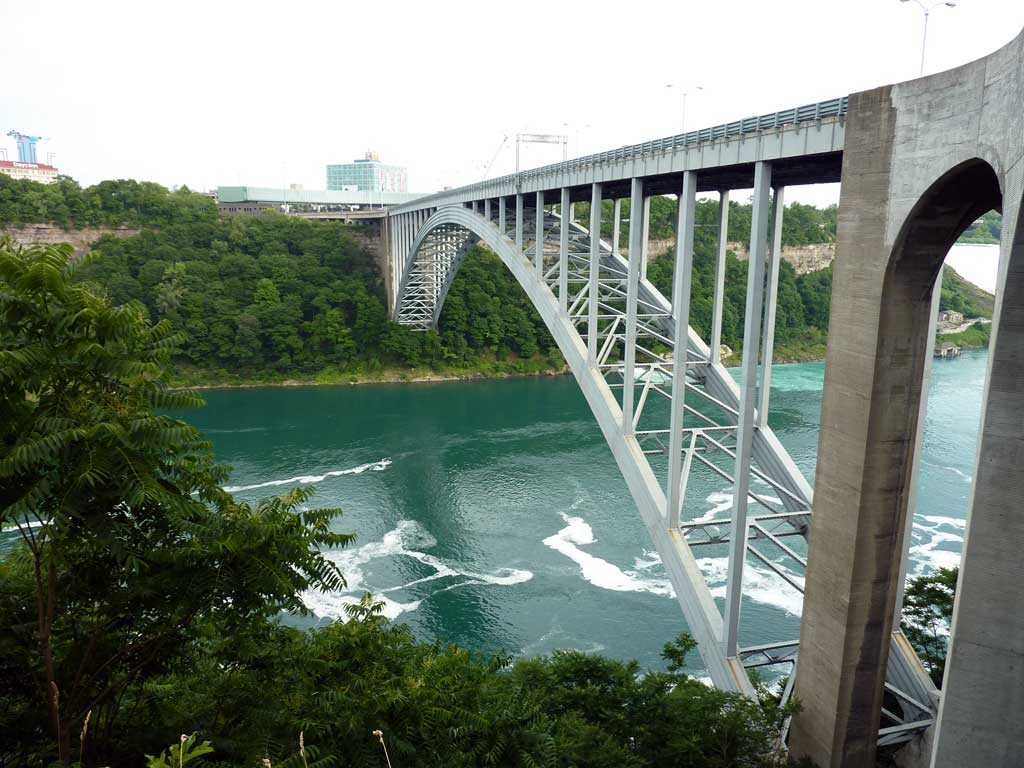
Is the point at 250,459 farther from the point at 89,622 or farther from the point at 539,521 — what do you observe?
the point at 89,622

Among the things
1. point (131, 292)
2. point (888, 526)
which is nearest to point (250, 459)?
point (131, 292)

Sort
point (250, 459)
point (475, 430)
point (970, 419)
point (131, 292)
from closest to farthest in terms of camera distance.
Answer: point (250, 459) → point (970, 419) → point (475, 430) → point (131, 292)

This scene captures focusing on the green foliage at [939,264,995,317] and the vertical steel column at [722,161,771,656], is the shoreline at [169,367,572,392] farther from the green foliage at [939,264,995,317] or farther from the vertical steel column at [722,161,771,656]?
the vertical steel column at [722,161,771,656]

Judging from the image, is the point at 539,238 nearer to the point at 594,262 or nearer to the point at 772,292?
the point at 594,262

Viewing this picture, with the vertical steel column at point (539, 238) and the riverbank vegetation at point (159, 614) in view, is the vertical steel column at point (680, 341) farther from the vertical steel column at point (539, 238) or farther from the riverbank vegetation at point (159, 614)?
the vertical steel column at point (539, 238)

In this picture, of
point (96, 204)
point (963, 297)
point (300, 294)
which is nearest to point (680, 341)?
point (300, 294)
